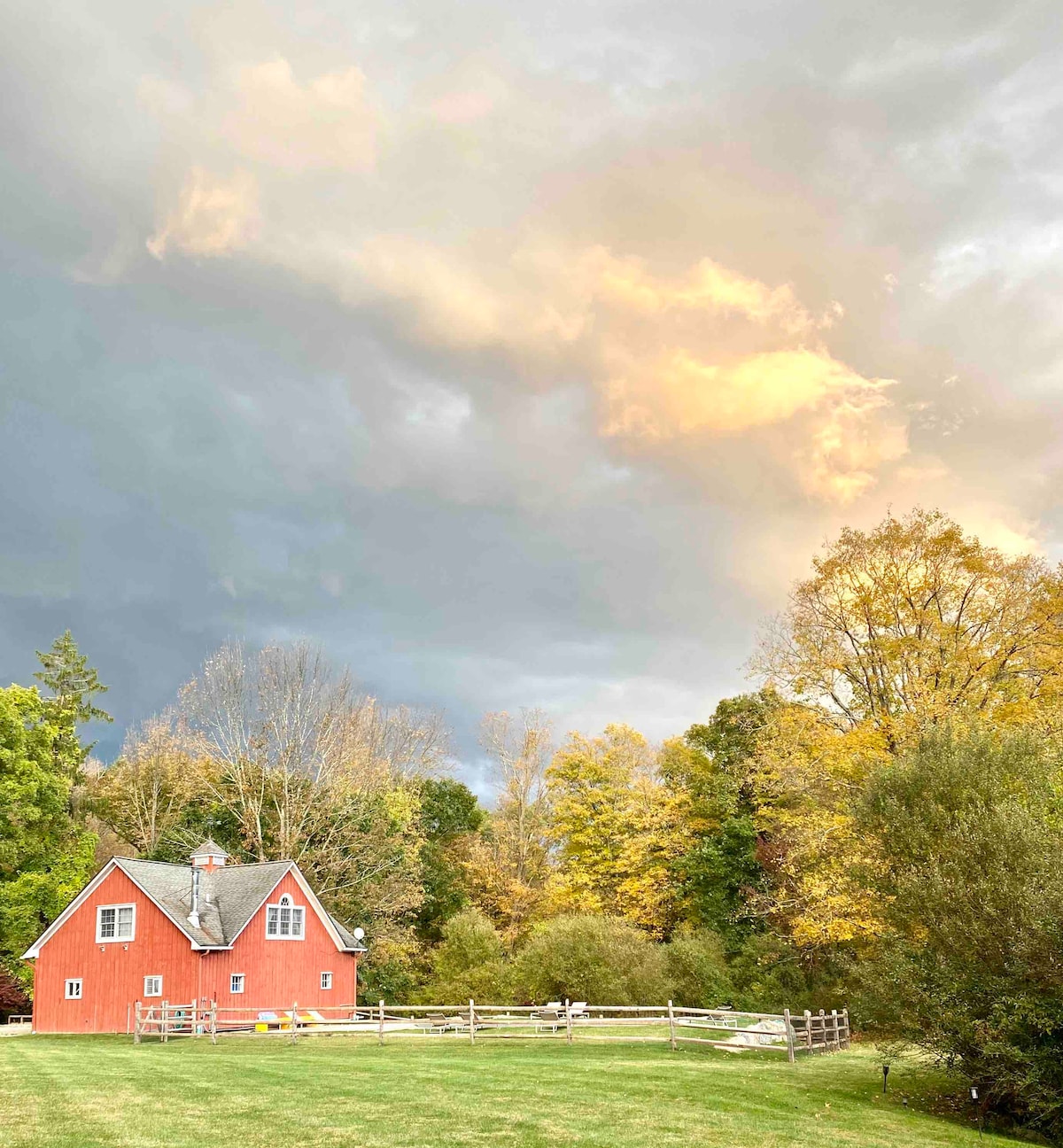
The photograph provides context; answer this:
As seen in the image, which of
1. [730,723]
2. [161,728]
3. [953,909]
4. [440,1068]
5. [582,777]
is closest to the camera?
[953,909]

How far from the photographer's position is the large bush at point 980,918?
1563 cm

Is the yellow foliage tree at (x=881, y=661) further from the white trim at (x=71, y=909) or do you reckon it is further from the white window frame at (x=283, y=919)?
the white trim at (x=71, y=909)

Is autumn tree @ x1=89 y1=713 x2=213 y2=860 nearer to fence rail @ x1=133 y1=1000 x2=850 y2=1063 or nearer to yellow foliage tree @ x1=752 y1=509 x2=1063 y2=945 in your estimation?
fence rail @ x1=133 y1=1000 x2=850 y2=1063

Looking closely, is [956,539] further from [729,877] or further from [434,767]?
[434,767]

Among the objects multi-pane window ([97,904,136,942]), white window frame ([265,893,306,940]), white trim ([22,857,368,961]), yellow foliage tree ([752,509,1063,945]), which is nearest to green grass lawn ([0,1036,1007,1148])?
yellow foliage tree ([752,509,1063,945])

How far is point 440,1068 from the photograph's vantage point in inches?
771

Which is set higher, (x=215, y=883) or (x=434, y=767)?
(x=434, y=767)

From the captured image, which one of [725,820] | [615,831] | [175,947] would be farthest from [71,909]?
[725,820]

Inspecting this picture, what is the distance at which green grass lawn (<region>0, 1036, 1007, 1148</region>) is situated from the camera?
12.6 metres

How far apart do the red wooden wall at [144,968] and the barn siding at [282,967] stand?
0.04 metres

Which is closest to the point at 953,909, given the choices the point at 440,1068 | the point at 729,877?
the point at 440,1068

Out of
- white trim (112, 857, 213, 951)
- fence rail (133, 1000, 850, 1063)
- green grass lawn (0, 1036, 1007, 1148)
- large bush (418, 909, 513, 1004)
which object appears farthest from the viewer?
large bush (418, 909, 513, 1004)

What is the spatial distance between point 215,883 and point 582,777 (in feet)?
59.1

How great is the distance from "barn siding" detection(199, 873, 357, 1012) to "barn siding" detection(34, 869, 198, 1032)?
1244mm
